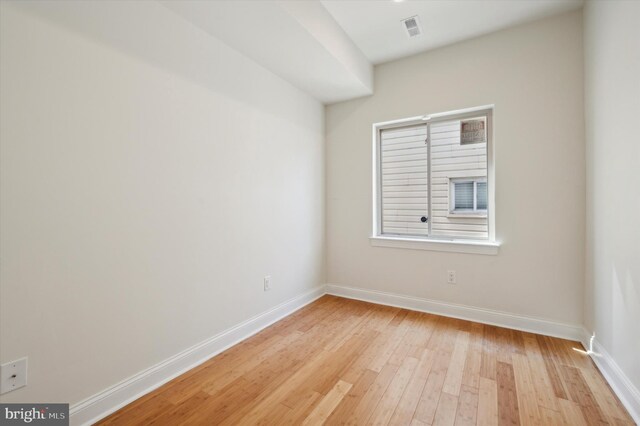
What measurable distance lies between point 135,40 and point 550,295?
141 inches

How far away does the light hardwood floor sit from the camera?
60.4 inches

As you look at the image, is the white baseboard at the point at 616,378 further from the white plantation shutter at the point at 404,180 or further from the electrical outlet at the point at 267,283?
the electrical outlet at the point at 267,283

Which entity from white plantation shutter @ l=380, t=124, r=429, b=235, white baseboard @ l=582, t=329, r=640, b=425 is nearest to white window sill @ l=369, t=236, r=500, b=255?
white plantation shutter @ l=380, t=124, r=429, b=235

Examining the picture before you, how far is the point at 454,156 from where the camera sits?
3.00 metres

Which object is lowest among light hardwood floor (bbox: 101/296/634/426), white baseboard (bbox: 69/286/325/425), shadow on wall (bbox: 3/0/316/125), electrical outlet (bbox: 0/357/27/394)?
light hardwood floor (bbox: 101/296/634/426)

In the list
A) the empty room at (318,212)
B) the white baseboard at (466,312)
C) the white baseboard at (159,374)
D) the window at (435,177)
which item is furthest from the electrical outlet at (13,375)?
the window at (435,177)

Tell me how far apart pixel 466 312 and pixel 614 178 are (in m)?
1.61

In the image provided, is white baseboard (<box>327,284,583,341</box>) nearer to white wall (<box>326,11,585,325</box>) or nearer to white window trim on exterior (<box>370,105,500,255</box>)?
white wall (<box>326,11,585,325</box>)

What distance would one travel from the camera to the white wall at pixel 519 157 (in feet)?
7.77

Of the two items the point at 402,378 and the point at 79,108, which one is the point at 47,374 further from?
the point at 402,378

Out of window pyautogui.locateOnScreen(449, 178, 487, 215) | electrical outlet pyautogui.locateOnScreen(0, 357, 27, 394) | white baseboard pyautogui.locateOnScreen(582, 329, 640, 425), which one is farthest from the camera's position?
window pyautogui.locateOnScreen(449, 178, 487, 215)

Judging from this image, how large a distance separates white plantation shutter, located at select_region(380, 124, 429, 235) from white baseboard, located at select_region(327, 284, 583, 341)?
29.4 inches

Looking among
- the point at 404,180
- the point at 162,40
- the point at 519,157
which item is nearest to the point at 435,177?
the point at 404,180

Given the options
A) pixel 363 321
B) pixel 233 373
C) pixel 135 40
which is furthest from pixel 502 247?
pixel 135 40
